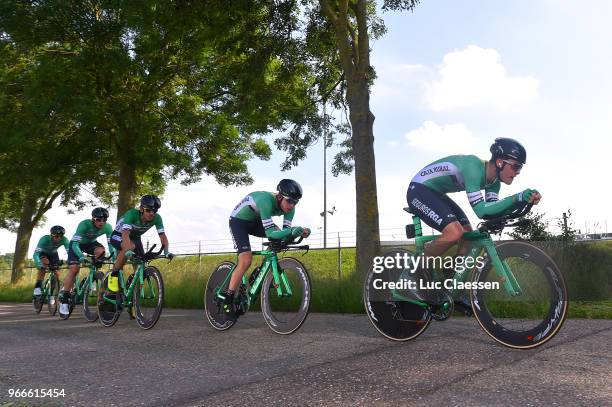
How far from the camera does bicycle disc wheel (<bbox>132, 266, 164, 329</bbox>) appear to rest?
23.3 ft

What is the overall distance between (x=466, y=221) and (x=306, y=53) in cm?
945

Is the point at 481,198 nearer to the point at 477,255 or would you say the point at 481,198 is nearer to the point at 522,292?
the point at 477,255

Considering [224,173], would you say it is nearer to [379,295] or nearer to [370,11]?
[370,11]

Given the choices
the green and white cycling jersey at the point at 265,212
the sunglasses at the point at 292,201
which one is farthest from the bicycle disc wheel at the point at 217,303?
the sunglasses at the point at 292,201

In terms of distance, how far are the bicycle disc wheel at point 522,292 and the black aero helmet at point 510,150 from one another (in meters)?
0.76

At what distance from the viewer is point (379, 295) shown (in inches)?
204

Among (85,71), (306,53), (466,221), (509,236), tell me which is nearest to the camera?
(466,221)

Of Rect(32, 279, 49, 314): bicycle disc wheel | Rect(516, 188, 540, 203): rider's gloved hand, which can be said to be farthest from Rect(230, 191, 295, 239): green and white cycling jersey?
Rect(32, 279, 49, 314): bicycle disc wheel

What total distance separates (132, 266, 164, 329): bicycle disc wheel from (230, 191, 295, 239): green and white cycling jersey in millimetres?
1691

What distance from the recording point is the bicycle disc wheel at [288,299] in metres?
5.86

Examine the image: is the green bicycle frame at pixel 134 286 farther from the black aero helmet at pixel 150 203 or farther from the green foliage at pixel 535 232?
the green foliage at pixel 535 232

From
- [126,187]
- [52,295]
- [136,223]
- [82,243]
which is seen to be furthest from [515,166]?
[126,187]

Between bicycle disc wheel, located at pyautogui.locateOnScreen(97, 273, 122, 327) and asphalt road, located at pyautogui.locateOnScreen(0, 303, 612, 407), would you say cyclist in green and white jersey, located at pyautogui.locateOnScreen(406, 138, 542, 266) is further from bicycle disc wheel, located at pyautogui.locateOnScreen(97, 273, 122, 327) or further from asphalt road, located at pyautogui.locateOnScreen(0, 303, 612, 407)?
bicycle disc wheel, located at pyautogui.locateOnScreen(97, 273, 122, 327)

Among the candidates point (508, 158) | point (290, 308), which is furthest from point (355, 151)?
point (508, 158)
